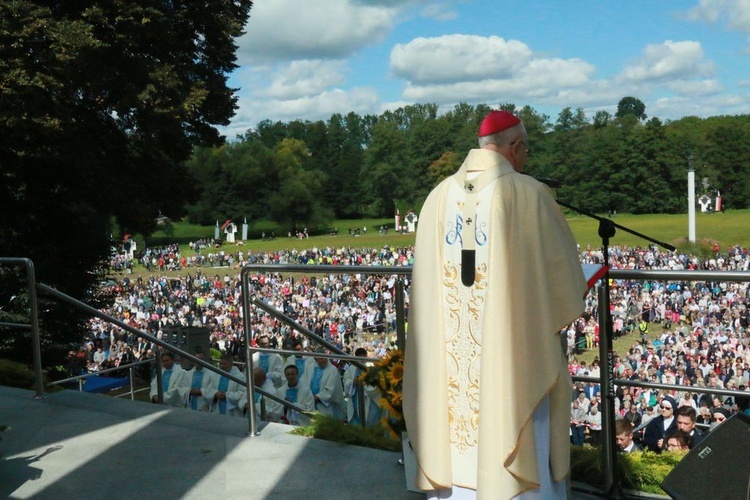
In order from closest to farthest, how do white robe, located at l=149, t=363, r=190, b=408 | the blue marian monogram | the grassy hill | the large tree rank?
the blue marian monogram → white robe, located at l=149, t=363, r=190, b=408 → the large tree → the grassy hill

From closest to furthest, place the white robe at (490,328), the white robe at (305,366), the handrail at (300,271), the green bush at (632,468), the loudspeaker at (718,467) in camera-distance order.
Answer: the loudspeaker at (718,467)
the white robe at (490,328)
the green bush at (632,468)
the handrail at (300,271)
the white robe at (305,366)

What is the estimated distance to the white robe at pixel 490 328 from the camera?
3.22 m

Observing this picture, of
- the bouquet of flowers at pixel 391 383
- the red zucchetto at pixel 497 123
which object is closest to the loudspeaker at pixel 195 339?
the bouquet of flowers at pixel 391 383

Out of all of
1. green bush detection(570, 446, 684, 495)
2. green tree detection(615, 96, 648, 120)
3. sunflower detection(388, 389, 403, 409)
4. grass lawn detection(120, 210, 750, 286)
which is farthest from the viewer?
green tree detection(615, 96, 648, 120)

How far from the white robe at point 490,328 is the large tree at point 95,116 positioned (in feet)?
40.0

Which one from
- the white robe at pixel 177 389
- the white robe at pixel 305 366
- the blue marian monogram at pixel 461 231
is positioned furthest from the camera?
→ the white robe at pixel 177 389

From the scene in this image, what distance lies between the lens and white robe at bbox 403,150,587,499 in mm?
3223

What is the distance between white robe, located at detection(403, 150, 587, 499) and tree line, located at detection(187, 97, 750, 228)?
82758 millimetres

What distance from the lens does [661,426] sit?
4.56m

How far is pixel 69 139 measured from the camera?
1683 cm

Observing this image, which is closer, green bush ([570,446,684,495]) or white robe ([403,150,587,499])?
white robe ([403,150,587,499])

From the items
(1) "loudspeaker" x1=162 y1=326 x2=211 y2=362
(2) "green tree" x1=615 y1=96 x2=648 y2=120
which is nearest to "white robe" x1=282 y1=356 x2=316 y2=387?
(1) "loudspeaker" x1=162 y1=326 x2=211 y2=362

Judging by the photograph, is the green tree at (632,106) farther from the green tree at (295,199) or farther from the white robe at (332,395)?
the white robe at (332,395)

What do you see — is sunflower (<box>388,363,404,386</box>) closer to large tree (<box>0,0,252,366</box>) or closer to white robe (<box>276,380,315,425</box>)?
white robe (<box>276,380,315,425</box>)
